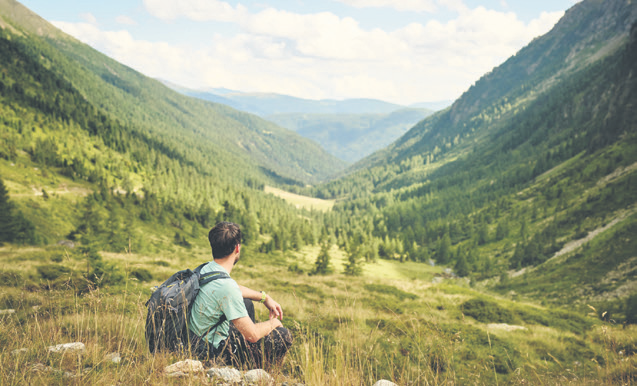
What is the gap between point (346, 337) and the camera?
8383mm

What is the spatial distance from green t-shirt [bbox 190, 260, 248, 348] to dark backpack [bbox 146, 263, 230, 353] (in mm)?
94

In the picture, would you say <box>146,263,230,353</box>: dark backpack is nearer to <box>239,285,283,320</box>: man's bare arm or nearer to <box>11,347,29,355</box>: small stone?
<box>239,285,283,320</box>: man's bare arm

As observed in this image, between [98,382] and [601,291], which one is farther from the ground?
[98,382]

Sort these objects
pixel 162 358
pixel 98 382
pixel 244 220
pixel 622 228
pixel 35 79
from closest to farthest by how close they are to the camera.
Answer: pixel 98 382 → pixel 162 358 → pixel 622 228 → pixel 244 220 → pixel 35 79

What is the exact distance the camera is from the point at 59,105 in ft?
459

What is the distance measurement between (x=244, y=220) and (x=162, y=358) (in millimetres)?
101519

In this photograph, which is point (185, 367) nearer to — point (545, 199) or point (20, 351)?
point (20, 351)

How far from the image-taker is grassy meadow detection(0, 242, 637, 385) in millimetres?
3912

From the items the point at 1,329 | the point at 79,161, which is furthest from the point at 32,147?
the point at 1,329

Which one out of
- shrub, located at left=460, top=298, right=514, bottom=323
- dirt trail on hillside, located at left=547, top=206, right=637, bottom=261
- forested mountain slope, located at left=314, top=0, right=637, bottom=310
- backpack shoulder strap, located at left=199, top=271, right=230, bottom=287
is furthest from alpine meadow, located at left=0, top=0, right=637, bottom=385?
backpack shoulder strap, located at left=199, top=271, right=230, bottom=287

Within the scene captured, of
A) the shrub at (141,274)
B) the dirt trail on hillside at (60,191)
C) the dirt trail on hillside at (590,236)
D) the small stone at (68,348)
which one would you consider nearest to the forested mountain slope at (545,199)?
the dirt trail on hillside at (590,236)

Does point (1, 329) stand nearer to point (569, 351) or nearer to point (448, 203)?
point (569, 351)

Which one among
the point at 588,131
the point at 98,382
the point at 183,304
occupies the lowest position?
the point at 98,382

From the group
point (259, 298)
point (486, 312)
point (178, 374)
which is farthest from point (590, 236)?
point (178, 374)
